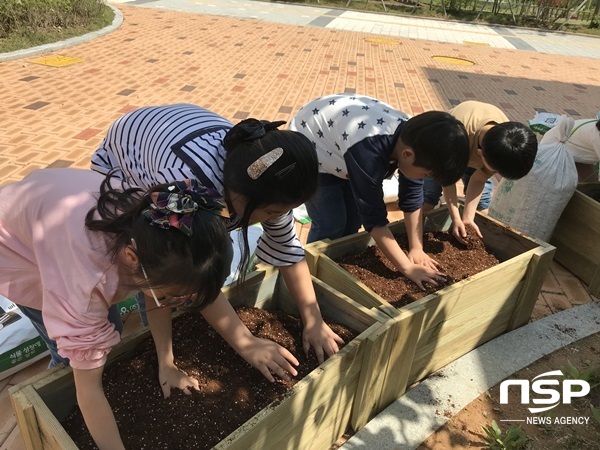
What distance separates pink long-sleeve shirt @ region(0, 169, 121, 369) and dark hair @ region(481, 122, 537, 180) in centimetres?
169

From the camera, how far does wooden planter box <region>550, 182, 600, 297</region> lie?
3.09m

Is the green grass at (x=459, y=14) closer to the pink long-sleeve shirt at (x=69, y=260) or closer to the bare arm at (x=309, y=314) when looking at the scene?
the bare arm at (x=309, y=314)

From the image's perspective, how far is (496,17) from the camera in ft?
52.8

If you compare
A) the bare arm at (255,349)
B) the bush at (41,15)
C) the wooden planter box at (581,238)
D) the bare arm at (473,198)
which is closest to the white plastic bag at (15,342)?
the bare arm at (255,349)

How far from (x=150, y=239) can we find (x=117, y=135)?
0.85 meters

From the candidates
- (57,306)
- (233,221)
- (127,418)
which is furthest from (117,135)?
(127,418)

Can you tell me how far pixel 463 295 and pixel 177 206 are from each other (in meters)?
1.46

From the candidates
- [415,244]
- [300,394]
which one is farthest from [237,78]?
[300,394]

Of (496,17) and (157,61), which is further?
(496,17)

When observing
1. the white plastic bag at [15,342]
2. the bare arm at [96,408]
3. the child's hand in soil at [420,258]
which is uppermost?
the bare arm at [96,408]

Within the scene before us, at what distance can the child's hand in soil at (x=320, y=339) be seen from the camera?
5.49 feet

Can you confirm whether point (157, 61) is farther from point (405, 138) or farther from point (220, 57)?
point (405, 138)

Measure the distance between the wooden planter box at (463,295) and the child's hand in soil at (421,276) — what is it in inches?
5.2

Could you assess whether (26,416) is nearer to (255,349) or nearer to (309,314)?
(255,349)
